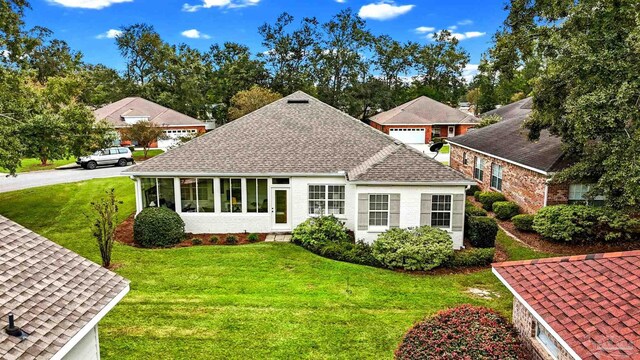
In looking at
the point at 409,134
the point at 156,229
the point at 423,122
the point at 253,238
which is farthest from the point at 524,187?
the point at 423,122

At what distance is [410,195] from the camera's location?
669 inches

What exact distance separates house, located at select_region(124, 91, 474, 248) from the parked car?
1822 centimetres

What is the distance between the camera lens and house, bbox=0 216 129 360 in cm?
522

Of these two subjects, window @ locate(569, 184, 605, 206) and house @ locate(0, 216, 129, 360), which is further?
window @ locate(569, 184, 605, 206)

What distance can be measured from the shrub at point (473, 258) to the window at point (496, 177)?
969 cm

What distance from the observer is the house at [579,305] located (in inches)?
221

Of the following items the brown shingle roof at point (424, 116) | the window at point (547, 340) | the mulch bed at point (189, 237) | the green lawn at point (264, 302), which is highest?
the brown shingle roof at point (424, 116)

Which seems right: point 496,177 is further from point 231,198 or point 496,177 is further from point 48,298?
point 48,298

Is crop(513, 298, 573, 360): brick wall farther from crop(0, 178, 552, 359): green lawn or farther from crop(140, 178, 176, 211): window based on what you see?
crop(140, 178, 176, 211): window

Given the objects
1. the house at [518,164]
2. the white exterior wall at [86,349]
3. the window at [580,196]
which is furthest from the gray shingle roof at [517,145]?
the white exterior wall at [86,349]

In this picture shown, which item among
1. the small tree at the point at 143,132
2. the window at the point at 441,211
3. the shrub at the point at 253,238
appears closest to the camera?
the window at the point at 441,211

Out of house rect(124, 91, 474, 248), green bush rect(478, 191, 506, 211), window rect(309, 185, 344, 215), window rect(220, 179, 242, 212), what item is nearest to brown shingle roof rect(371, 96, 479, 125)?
green bush rect(478, 191, 506, 211)

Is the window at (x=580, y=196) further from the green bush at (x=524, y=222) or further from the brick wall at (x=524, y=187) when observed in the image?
the green bush at (x=524, y=222)

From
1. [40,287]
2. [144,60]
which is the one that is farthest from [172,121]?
[40,287]
